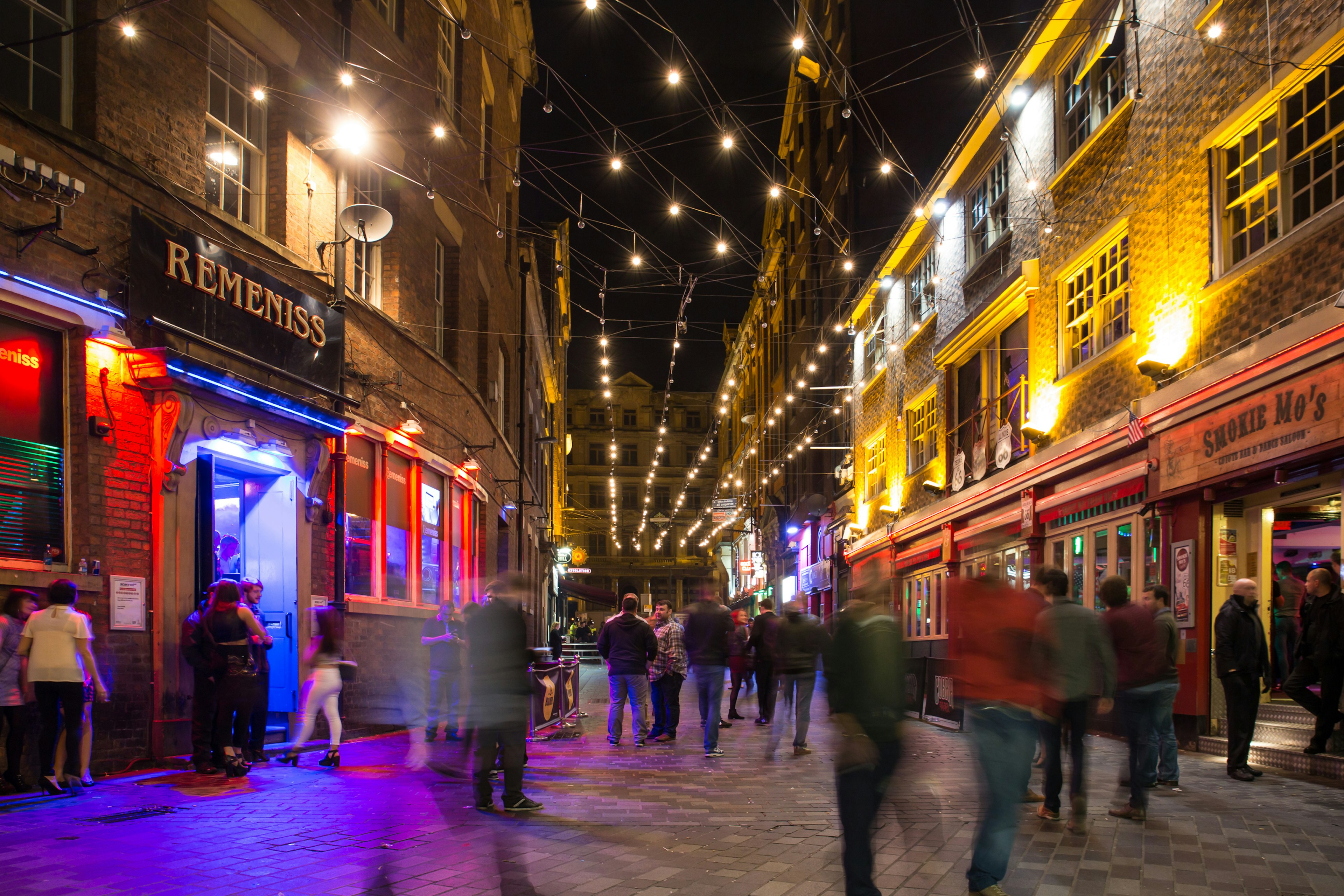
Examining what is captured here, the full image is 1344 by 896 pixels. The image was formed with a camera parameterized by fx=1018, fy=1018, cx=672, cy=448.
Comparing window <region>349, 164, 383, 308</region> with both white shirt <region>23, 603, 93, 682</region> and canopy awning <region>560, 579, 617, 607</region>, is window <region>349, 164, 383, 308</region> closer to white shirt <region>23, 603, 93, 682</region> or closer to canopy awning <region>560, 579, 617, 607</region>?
white shirt <region>23, 603, 93, 682</region>

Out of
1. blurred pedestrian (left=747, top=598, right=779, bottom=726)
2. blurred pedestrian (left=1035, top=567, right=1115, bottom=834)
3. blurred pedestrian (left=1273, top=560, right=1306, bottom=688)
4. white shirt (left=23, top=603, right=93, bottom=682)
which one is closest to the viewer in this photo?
blurred pedestrian (left=1035, top=567, right=1115, bottom=834)

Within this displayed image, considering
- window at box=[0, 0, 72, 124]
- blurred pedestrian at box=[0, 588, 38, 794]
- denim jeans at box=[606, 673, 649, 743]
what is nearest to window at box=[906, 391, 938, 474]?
denim jeans at box=[606, 673, 649, 743]

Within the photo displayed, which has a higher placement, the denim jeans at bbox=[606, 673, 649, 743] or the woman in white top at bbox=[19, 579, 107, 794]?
the woman in white top at bbox=[19, 579, 107, 794]

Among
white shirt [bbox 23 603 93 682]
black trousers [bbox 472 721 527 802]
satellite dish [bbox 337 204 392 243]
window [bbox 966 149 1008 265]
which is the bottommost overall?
black trousers [bbox 472 721 527 802]

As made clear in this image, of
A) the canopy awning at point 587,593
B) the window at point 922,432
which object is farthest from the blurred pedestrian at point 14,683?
the canopy awning at point 587,593

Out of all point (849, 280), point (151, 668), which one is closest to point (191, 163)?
point (151, 668)

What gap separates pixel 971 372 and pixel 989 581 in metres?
14.1

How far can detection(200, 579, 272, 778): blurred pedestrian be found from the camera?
8414mm

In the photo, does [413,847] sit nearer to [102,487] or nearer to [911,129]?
[102,487]

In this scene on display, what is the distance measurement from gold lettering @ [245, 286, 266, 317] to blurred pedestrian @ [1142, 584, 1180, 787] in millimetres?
8628

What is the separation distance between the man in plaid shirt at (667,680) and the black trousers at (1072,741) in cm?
577

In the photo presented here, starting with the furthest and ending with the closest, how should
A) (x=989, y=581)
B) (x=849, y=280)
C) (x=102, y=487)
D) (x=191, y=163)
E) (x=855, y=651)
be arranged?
(x=849, y=280), (x=191, y=163), (x=102, y=487), (x=989, y=581), (x=855, y=651)

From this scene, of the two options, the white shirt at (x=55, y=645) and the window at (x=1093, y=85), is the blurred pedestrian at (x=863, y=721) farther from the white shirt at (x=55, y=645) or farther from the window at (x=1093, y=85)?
the window at (x=1093, y=85)

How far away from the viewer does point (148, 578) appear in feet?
29.0
